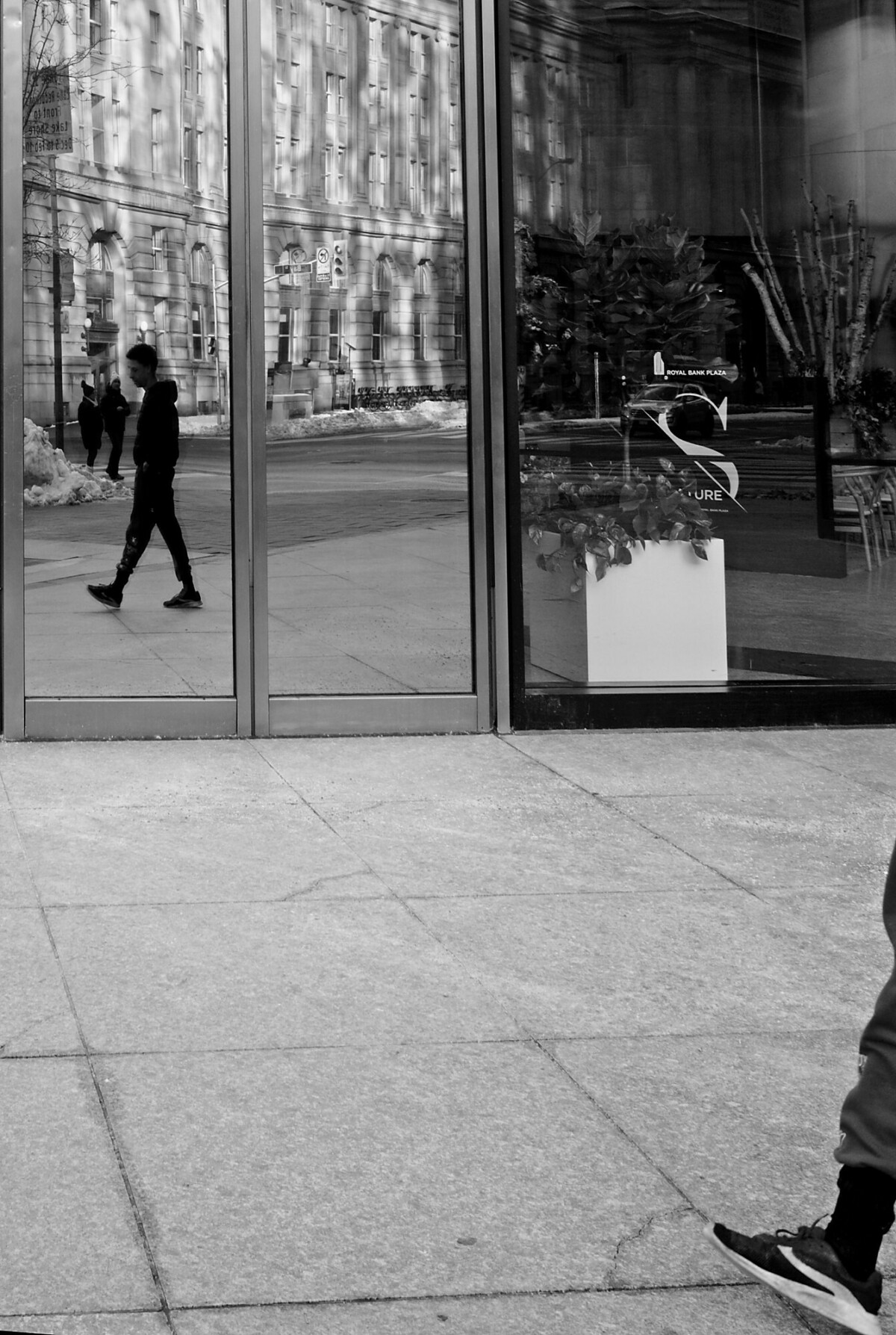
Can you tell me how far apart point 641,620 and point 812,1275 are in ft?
19.3

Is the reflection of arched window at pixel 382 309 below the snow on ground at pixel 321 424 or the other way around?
the other way around

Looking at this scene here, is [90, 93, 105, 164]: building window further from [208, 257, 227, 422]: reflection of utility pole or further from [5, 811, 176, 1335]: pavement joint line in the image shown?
[5, 811, 176, 1335]: pavement joint line

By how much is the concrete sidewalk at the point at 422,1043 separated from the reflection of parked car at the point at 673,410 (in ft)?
6.56

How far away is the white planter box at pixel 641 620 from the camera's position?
854 centimetres

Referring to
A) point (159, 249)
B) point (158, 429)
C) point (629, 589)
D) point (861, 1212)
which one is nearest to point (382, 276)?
point (159, 249)

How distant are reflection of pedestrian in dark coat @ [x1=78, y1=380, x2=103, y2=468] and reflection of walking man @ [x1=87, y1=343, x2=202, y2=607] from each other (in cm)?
18

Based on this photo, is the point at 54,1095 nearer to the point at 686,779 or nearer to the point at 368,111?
the point at 686,779

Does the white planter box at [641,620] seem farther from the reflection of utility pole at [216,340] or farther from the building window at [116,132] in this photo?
the building window at [116,132]

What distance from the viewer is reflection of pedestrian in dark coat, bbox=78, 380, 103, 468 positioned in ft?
26.6

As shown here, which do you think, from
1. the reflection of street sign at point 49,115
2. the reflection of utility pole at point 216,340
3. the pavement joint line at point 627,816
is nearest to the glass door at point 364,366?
the reflection of utility pole at point 216,340

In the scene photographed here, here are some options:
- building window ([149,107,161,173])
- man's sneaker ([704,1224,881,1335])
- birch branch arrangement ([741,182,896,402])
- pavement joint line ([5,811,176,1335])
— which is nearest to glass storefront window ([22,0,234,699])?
building window ([149,107,161,173])

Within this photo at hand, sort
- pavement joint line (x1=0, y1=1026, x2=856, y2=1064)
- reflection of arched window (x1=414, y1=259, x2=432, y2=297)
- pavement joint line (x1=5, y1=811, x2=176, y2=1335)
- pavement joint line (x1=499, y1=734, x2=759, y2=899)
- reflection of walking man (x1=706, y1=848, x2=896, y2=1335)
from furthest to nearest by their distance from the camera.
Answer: reflection of arched window (x1=414, y1=259, x2=432, y2=297)
pavement joint line (x1=499, y1=734, x2=759, y2=899)
pavement joint line (x1=0, y1=1026, x2=856, y2=1064)
pavement joint line (x1=5, y1=811, x2=176, y2=1335)
reflection of walking man (x1=706, y1=848, x2=896, y2=1335)

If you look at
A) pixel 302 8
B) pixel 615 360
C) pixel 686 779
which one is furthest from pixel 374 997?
pixel 302 8

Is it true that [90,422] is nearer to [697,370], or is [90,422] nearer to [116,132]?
[116,132]
